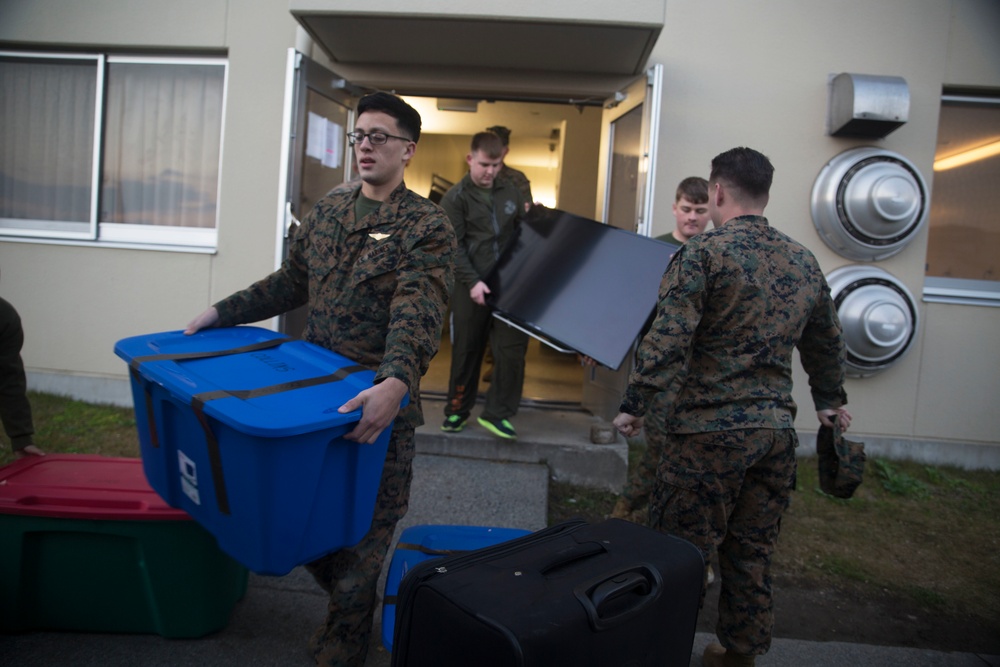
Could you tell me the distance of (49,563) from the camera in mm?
2615

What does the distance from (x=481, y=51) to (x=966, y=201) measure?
400cm

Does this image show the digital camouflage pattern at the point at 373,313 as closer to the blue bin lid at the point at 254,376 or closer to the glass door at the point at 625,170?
the blue bin lid at the point at 254,376

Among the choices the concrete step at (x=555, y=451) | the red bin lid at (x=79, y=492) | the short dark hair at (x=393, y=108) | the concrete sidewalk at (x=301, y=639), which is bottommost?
the concrete sidewalk at (x=301, y=639)

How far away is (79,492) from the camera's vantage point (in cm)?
264

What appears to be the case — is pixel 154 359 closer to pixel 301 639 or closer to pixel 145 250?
pixel 301 639

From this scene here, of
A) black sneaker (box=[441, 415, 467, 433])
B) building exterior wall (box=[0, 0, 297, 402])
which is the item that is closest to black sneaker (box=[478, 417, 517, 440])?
black sneaker (box=[441, 415, 467, 433])

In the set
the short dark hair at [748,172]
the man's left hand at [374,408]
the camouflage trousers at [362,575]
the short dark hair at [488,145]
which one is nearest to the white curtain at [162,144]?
the short dark hair at [488,145]

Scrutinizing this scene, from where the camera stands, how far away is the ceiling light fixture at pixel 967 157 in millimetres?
5465

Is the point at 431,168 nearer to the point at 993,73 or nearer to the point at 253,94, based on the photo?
the point at 253,94

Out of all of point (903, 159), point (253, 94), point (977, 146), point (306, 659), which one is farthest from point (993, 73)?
point (306, 659)

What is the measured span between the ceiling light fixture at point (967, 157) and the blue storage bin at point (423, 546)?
187 inches

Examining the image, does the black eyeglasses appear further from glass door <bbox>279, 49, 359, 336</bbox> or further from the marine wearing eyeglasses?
glass door <bbox>279, 49, 359, 336</bbox>

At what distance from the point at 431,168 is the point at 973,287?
7.54 meters

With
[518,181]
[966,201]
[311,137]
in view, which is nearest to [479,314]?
[518,181]
